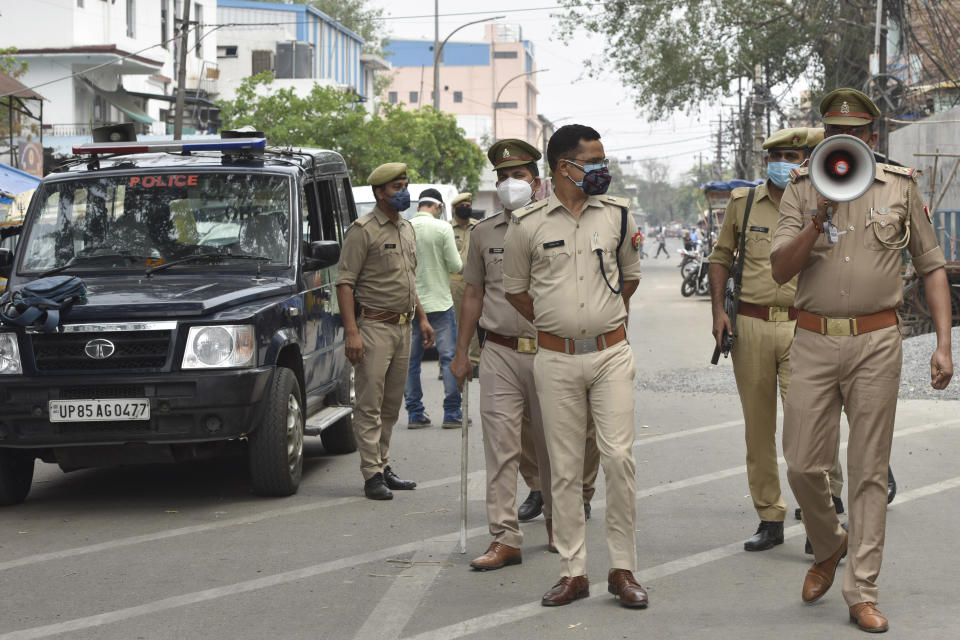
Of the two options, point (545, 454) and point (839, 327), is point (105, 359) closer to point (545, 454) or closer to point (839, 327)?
point (545, 454)

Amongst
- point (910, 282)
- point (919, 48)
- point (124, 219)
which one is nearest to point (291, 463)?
point (124, 219)

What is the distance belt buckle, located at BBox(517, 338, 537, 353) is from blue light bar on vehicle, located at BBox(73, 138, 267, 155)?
3.20 metres

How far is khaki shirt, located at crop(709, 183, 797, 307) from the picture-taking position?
21.8ft

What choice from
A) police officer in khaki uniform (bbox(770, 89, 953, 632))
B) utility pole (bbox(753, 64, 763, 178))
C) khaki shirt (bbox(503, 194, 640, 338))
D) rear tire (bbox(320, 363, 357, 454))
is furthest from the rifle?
utility pole (bbox(753, 64, 763, 178))

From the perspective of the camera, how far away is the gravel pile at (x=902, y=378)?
12.9 meters

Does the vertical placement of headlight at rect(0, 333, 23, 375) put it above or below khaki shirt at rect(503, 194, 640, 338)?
below

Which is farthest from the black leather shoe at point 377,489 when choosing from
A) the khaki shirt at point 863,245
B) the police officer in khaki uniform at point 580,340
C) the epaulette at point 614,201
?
the khaki shirt at point 863,245

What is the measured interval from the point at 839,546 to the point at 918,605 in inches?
16.3

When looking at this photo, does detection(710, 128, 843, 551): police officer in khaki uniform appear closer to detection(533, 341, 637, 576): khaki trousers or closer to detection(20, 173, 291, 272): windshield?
detection(533, 341, 637, 576): khaki trousers

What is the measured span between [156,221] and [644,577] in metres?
4.23

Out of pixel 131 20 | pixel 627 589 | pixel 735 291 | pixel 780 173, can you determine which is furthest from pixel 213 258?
pixel 131 20

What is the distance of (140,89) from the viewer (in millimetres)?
42219

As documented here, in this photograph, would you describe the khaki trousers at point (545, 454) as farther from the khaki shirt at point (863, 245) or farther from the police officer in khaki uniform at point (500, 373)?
the khaki shirt at point (863, 245)

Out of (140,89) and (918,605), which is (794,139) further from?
(140,89)
